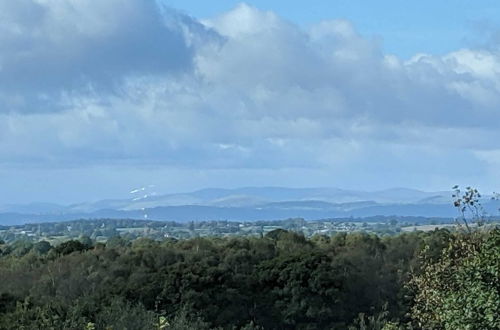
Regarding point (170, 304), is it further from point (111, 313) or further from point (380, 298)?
point (111, 313)

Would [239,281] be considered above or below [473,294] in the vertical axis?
above

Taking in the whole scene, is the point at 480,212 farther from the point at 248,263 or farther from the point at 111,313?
the point at 248,263

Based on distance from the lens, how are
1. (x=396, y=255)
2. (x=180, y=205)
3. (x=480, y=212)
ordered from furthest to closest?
(x=180, y=205)
(x=396, y=255)
(x=480, y=212)

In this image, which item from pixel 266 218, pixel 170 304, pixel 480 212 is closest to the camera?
pixel 480 212

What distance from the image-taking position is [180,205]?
168000 mm

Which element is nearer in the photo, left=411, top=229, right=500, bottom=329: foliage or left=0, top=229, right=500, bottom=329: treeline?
left=411, top=229, right=500, bottom=329: foliage

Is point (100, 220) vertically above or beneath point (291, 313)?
above

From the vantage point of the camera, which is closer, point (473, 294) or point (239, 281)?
point (473, 294)

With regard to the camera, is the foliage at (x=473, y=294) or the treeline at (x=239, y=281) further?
the treeline at (x=239, y=281)

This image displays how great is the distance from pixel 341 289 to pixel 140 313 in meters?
25.4

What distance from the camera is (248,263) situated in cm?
6053

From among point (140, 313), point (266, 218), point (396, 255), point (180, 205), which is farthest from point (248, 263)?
point (266, 218)

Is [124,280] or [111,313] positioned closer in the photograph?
[111,313]

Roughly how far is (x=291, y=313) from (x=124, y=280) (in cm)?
859
